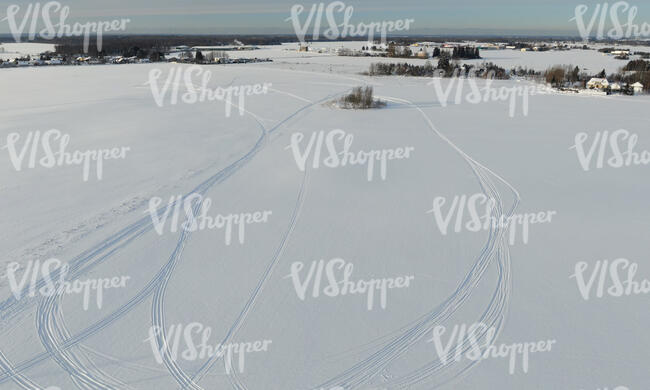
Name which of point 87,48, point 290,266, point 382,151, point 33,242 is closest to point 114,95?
point 382,151

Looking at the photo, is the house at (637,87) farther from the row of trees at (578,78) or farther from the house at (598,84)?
the house at (598,84)

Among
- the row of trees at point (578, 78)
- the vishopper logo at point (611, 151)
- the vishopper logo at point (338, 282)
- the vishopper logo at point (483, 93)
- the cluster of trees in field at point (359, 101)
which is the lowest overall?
the vishopper logo at point (338, 282)

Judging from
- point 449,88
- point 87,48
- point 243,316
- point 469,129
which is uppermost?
point 87,48

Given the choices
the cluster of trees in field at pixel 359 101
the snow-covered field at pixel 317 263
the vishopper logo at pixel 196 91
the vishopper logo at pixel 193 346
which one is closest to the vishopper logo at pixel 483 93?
the cluster of trees in field at pixel 359 101

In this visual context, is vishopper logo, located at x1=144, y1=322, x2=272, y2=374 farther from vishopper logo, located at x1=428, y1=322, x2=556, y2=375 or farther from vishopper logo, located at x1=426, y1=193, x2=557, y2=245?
vishopper logo, located at x1=426, y1=193, x2=557, y2=245

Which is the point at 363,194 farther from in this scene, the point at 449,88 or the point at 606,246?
the point at 449,88

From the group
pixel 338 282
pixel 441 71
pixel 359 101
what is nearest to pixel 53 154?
pixel 338 282

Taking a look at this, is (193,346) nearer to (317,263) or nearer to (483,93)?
(317,263)
